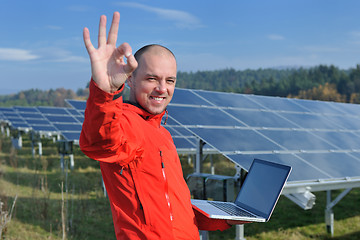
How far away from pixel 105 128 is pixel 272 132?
5.58m

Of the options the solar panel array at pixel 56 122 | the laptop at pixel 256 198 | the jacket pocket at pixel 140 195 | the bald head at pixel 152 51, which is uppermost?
the bald head at pixel 152 51

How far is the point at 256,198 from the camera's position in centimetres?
260

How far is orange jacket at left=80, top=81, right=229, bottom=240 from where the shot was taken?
1647mm

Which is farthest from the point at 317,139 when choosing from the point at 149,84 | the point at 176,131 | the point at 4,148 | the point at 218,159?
the point at 4,148

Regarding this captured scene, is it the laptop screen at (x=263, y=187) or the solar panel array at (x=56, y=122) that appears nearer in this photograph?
the laptop screen at (x=263, y=187)

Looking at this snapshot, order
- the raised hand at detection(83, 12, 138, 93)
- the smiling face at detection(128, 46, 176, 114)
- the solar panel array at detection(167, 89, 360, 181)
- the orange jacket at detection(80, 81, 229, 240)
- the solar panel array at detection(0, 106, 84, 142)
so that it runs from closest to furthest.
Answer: the raised hand at detection(83, 12, 138, 93)
the orange jacket at detection(80, 81, 229, 240)
the smiling face at detection(128, 46, 176, 114)
the solar panel array at detection(167, 89, 360, 181)
the solar panel array at detection(0, 106, 84, 142)

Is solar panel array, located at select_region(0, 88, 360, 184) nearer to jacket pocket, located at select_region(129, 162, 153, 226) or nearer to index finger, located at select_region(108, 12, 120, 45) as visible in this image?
jacket pocket, located at select_region(129, 162, 153, 226)

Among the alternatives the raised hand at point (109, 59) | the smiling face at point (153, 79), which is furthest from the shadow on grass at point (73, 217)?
the raised hand at point (109, 59)

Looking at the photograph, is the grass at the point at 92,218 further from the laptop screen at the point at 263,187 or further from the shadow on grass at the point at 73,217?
the laptop screen at the point at 263,187

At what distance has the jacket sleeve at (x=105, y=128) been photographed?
4.71 ft

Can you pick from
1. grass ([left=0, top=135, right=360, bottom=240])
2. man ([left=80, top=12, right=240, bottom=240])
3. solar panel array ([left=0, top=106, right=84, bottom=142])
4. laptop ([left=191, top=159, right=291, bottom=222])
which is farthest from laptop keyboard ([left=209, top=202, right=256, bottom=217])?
solar panel array ([left=0, top=106, right=84, bottom=142])

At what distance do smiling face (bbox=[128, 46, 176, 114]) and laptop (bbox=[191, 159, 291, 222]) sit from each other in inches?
30.1

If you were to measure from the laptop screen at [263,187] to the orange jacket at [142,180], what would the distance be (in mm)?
673

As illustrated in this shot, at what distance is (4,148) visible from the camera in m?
23.6
